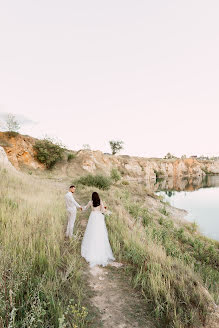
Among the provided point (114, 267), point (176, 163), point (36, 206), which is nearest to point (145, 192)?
point (36, 206)

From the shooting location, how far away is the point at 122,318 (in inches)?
125

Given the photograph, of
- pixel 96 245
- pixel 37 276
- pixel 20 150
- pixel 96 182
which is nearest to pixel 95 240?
pixel 96 245

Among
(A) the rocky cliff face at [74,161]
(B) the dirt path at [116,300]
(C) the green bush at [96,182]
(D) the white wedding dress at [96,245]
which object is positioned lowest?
(B) the dirt path at [116,300]

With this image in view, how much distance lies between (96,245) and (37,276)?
202cm

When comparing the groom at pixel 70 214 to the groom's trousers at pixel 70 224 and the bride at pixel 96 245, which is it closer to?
the groom's trousers at pixel 70 224

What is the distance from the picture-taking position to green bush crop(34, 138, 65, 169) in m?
29.8

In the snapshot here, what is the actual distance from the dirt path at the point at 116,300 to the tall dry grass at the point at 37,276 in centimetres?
34

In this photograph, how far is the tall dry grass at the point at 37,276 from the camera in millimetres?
2547

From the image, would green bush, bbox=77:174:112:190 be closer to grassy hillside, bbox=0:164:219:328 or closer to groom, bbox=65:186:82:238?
grassy hillside, bbox=0:164:219:328

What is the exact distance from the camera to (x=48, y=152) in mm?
30344

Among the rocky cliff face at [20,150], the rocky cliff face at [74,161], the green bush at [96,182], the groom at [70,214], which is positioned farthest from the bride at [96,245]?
the rocky cliff face at [20,150]

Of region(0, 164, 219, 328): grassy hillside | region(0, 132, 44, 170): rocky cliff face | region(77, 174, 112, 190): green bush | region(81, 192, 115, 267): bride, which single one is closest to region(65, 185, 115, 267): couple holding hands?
region(81, 192, 115, 267): bride

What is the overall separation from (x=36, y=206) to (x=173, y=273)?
5479 mm

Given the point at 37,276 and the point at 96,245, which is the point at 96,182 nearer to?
the point at 96,245
